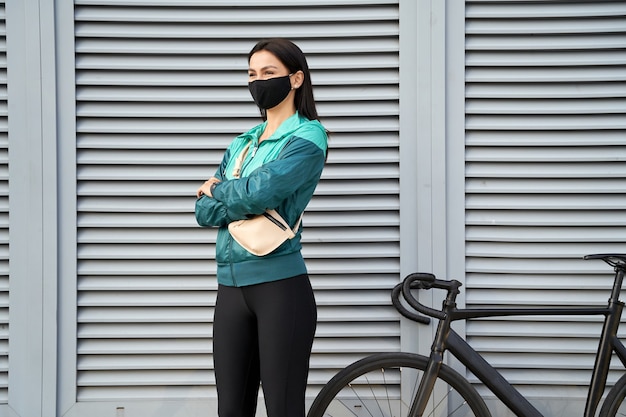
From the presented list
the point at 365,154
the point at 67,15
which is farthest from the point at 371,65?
the point at 67,15

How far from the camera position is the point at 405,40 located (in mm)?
2939

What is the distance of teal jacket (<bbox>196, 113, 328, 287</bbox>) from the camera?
2.03m

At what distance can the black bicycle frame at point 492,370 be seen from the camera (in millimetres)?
2516

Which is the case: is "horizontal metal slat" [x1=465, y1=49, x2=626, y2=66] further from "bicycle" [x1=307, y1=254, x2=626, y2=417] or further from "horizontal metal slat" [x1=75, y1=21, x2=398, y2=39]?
"bicycle" [x1=307, y1=254, x2=626, y2=417]

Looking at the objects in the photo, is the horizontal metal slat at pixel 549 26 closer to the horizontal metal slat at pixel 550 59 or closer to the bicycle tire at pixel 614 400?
the horizontal metal slat at pixel 550 59

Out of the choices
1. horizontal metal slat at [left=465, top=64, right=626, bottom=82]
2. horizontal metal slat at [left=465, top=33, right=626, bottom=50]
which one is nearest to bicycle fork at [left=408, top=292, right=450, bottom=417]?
horizontal metal slat at [left=465, top=64, right=626, bottom=82]

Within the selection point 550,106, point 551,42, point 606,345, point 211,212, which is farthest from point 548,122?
point 211,212

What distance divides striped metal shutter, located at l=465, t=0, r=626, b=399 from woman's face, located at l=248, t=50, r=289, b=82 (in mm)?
1194

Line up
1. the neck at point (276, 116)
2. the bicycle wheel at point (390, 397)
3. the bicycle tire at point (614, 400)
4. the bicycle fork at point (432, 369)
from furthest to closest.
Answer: the bicycle wheel at point (390, 397) → the bicycle tire at point (614, 400) → the bicycle fork at point (432, 369) → the neck at point (276, 116)

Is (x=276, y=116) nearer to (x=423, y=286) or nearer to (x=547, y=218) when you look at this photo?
(x=423, y=286)

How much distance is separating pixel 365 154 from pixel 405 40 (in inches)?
23.4

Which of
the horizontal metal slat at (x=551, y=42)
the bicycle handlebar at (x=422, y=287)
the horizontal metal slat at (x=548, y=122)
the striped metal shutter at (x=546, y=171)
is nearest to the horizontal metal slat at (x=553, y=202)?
the striped metal shutter at (x=546, y=171)

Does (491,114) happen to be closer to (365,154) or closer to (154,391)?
(365,154)

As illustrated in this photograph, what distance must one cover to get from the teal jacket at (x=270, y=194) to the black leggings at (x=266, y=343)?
0.05 m
